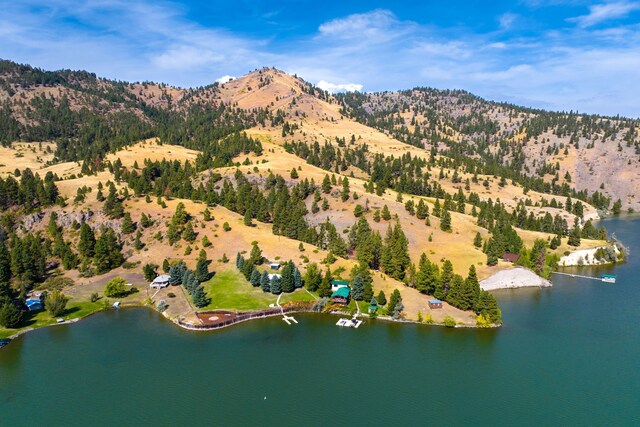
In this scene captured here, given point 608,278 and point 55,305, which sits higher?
point 608,278

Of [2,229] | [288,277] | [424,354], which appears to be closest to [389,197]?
[288,277]

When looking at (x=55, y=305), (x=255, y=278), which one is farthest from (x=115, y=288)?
(x=255, y=278)

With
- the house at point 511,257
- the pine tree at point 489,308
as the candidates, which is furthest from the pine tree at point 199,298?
the house at point 511,257

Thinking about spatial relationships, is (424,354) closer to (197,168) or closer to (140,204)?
(140,204)

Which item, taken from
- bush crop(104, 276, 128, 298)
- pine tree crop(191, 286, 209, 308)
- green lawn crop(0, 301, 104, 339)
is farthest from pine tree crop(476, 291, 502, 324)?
green lawn crop(0, 301, 104, 339)

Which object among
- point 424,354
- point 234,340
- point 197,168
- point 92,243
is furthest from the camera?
point 197,168

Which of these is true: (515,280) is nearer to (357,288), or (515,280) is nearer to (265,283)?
(357,288)

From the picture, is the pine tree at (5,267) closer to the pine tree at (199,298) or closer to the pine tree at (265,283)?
the pine tree at (199,298)
